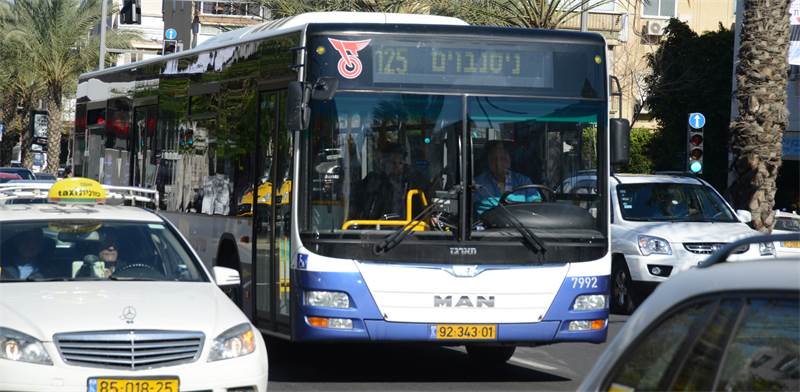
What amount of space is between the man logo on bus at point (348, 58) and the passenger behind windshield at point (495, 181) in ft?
3.74

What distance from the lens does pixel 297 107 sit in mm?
10039

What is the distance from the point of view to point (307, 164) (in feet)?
33.8

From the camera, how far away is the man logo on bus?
1035cm

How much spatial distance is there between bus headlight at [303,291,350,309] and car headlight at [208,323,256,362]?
2.27 m

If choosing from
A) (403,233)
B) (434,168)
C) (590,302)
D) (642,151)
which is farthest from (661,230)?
(642,151)

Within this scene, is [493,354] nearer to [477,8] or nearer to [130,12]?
[477,8]

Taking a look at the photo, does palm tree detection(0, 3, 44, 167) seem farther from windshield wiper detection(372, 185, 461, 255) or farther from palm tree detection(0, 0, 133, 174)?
windshield wiper detection(372, 185, 461, 255)

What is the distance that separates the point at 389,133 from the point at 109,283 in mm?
2825

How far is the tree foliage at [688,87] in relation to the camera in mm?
39750

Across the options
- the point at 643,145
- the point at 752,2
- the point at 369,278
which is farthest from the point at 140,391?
the point at 643,145

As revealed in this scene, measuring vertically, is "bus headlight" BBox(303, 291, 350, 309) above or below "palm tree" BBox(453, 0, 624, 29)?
below

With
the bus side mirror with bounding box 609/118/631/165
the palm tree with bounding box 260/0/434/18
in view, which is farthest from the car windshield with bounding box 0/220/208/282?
the palm tree with bounding box 260/0/434/18

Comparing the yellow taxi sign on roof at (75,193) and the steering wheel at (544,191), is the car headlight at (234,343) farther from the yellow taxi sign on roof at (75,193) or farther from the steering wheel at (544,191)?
the steering wheel at (544,191)

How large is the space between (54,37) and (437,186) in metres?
37.7
